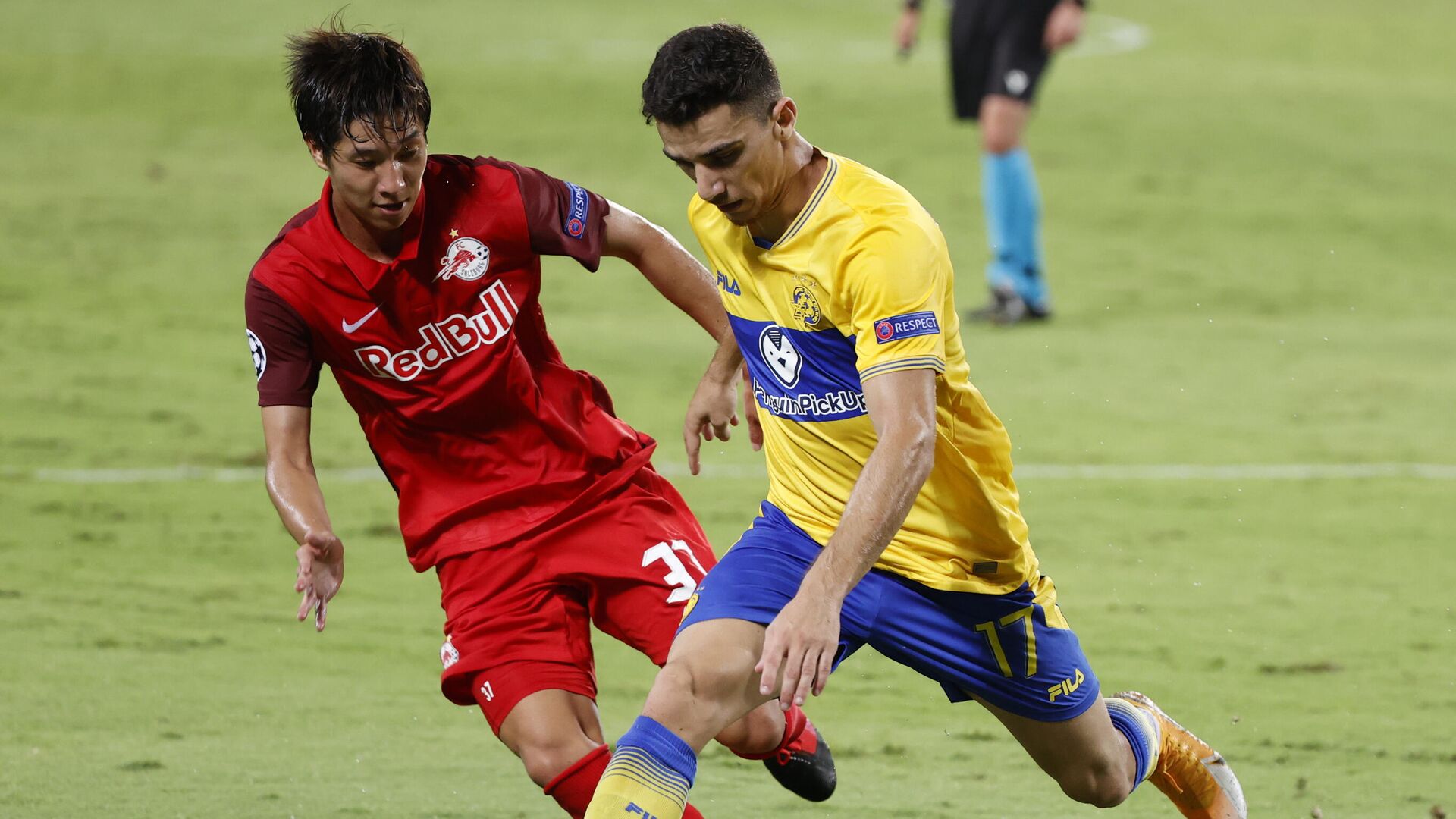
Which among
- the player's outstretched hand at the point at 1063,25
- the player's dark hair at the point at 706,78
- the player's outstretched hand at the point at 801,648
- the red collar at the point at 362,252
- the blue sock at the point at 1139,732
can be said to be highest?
the player's dark hair at the point at 706,78

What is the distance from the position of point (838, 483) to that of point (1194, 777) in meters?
1.44

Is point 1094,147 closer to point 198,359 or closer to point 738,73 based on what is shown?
point 198,359

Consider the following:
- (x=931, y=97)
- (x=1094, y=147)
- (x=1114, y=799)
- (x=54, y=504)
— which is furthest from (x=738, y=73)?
(x=931, y=97)

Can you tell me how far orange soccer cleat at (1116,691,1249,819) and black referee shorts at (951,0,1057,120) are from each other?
25.8 feet

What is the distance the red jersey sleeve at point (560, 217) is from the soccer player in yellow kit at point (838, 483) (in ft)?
1.74

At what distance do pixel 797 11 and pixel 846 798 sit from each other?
22.1m

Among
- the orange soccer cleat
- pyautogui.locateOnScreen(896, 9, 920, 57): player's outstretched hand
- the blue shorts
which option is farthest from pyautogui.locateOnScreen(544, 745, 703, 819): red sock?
pyautogui.locateOnScreen(896, 9, 920, 57): player's outstretched hand

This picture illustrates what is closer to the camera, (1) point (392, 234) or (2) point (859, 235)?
(2) point (859, 235)

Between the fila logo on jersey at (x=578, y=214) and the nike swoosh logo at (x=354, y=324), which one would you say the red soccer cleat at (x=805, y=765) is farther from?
the nike swoosh logo at (x=354, y=324)

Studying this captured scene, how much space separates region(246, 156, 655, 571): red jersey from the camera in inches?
182

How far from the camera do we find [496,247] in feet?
15.7

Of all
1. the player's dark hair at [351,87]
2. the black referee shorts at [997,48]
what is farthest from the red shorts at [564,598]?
the black referee shorts at [997,48]

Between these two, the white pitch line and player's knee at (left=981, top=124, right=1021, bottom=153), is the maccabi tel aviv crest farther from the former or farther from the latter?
player's knee at (left=981, top=124, right=1021, bottom=153)

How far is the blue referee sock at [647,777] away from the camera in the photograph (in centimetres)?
373
